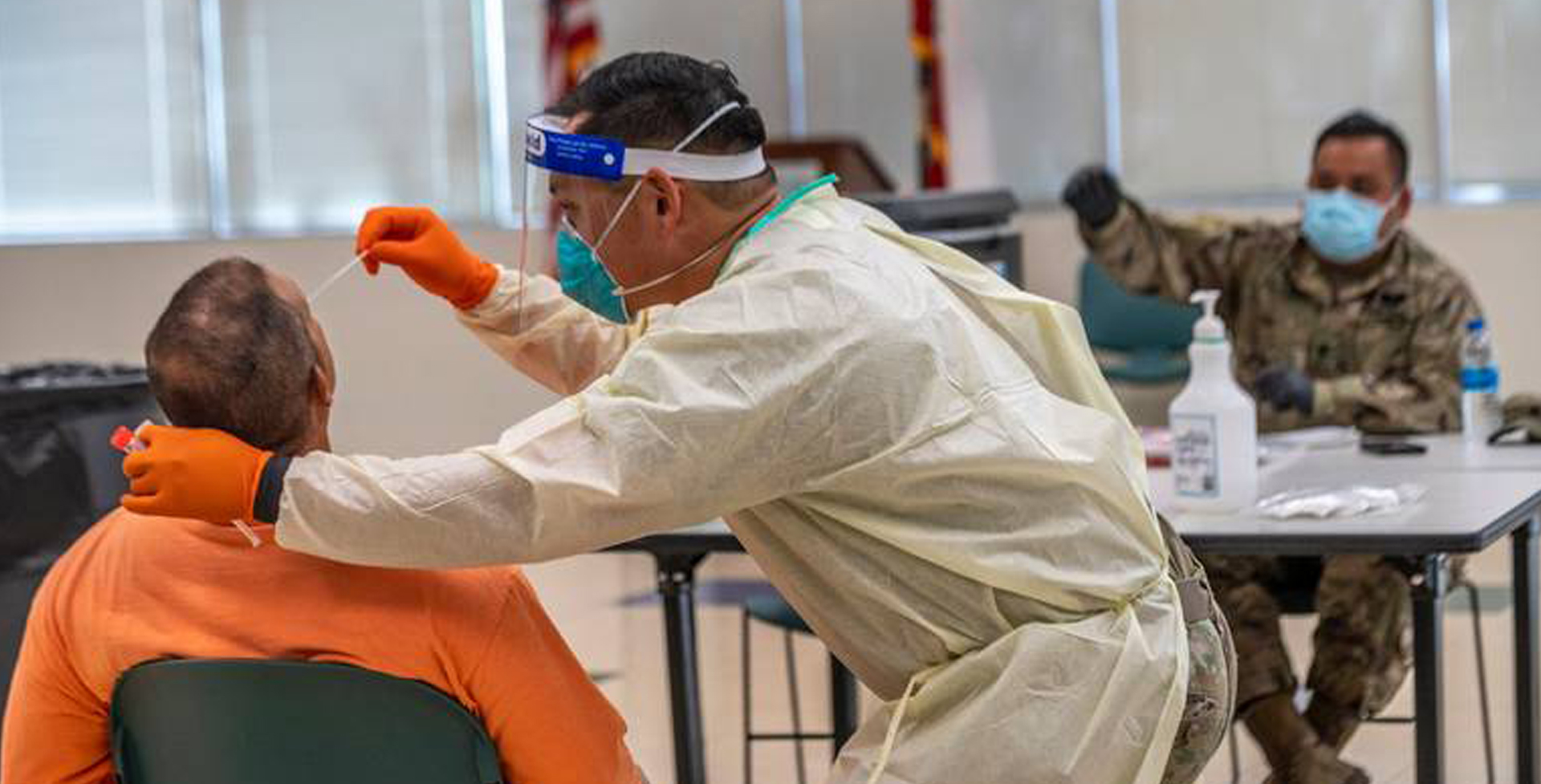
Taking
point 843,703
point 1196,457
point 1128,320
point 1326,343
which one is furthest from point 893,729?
point 1128,320

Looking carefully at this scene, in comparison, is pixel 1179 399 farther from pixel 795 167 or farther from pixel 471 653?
pixel 795 167

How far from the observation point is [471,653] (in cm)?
178

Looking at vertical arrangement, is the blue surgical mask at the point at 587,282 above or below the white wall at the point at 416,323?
above

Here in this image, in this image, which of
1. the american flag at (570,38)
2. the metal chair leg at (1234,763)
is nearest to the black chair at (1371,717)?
the metal chair leg at (1234,763)

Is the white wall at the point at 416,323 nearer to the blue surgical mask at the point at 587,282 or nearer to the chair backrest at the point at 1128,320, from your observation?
the chair backrest at the point at 1128,320

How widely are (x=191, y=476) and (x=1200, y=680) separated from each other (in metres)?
0.85

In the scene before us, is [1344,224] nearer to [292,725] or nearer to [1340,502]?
[1340,502]

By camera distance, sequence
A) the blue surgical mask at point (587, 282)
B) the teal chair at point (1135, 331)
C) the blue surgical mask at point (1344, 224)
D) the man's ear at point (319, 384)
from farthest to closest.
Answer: the teal chair at point (1135, 331), the blue surgical mask at point (1344, 224), the blue surgical mask at point (587, 282), the man's ear at point (319, 384)

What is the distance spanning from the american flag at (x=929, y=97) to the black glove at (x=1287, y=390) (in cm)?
327

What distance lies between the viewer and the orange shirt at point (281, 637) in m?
1.76

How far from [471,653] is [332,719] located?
12 centimetres

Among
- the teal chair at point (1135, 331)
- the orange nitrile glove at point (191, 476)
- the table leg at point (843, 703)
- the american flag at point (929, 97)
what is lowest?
the table leg at point (843, 703)

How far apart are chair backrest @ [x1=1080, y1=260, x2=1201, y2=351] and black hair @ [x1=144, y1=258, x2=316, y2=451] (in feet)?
15.6

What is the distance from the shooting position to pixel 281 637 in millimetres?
1764
